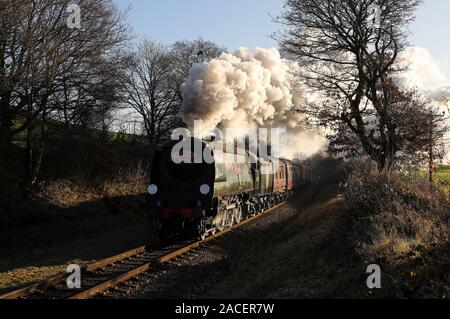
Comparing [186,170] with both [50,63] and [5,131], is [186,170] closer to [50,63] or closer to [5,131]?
[50,63]

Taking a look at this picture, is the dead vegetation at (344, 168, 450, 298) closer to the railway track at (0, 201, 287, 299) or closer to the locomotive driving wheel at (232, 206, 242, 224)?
the railway track at (0, 201, 287, 299)

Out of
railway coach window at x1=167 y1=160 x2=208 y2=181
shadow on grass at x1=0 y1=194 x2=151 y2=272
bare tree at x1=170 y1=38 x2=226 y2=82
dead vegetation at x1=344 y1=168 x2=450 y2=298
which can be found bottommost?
shadow on grass at x1=0 y1=194 x2=151 y2=272

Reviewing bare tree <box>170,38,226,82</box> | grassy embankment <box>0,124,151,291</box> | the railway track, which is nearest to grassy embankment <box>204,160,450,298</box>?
the railway track

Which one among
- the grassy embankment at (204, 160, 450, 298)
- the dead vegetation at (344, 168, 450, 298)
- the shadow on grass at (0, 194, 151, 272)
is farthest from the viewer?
the shadow on grass at (0, 194, 151, 272)

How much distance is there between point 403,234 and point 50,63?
42.5 feet

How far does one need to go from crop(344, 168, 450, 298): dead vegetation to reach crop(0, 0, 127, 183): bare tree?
10949 millimetres

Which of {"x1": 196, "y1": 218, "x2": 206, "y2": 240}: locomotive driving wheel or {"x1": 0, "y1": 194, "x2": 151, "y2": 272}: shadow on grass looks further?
{"x1": 196, "y1": 218, "x2": 206, "y2": 240}: locomotive driving wheel

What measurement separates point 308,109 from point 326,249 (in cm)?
1103

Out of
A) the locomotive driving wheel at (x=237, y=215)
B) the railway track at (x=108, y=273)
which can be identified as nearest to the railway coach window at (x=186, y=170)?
the railway track at (x=108, y=273)

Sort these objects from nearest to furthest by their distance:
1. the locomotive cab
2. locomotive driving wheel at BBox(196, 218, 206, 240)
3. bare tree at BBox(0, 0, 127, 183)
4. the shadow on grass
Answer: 1. the shadow on grass
2. the locomotive cab
3. locomotive driving wheel at BBox(196, 218, 206, 240)
4. bare tree at BBox(0, 0, 127, 183)

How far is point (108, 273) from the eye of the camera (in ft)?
31.6

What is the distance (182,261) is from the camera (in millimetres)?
10906

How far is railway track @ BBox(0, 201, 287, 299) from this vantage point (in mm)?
7875
